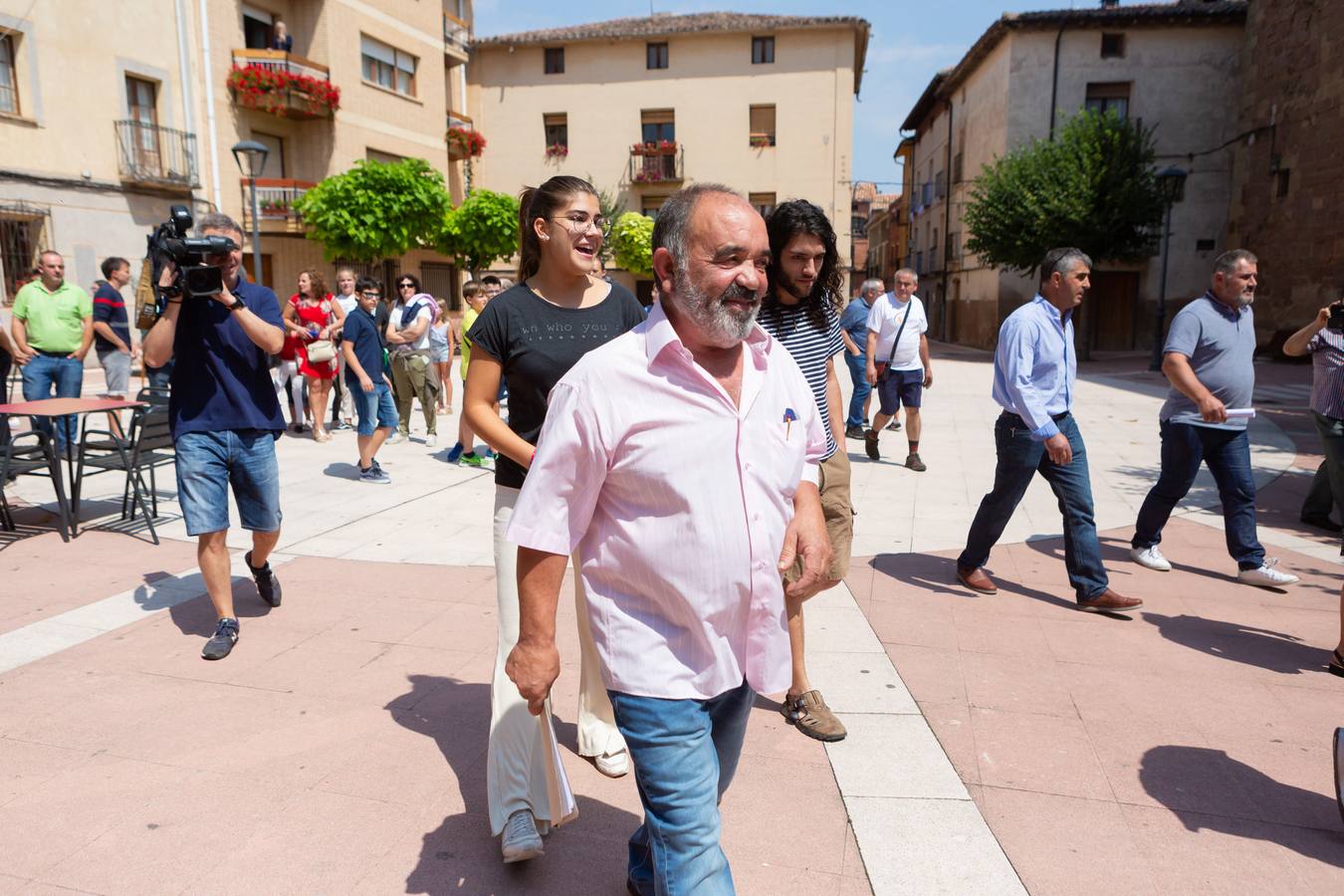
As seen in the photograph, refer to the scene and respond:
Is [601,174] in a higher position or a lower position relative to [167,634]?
higher

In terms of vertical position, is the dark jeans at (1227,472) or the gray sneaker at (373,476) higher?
the dark jeans at (1227,472)

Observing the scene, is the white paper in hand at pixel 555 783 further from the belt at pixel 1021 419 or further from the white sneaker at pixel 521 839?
the belt at pixel 1021 419

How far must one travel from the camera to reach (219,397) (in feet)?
Answer: 13.3

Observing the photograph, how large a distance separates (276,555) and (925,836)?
14.3ft

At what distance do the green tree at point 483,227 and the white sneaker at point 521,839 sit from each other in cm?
2657

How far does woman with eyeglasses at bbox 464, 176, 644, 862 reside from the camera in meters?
2.68

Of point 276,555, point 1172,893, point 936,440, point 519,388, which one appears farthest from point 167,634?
point 936,440

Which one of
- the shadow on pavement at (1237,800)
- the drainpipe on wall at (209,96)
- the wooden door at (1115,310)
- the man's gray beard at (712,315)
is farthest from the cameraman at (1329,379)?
the wooden door at (1115,310)

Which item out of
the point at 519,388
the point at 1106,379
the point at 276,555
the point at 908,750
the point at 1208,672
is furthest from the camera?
the point at 1106,379

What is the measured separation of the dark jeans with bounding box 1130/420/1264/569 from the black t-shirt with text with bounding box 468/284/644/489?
4.05 meters

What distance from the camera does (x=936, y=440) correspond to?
10648 mm

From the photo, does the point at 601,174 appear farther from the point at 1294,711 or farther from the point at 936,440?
the point at 1294,711

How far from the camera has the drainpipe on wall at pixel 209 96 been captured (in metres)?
22.5

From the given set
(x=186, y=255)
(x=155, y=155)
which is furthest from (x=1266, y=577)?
(x=155, y=155)
